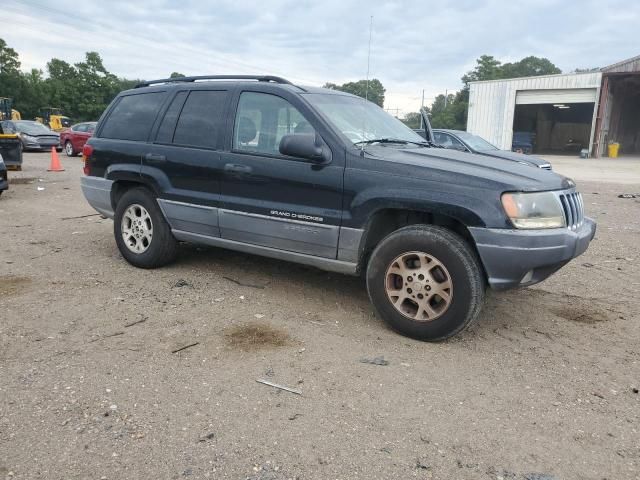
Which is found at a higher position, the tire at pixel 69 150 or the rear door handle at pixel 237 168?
the rear door handle at pixel 237 168

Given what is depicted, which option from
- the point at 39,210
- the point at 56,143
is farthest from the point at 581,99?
the point at 39,210

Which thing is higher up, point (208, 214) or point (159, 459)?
point (208, 214)

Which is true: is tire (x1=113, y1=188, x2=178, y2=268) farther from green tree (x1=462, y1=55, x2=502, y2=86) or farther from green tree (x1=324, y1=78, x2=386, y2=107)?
green tree (x1=462, y1=55, x2=502, y2=86)

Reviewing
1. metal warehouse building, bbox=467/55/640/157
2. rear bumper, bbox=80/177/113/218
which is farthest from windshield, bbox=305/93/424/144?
metal warehouse building, bbox=467/55/640/157

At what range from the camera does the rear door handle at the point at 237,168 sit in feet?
14.3

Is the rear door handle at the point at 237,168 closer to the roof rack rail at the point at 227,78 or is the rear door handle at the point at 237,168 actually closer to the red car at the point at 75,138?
the roof rack rail at the point at 227,78

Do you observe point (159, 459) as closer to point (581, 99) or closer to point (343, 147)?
point (343, 147)

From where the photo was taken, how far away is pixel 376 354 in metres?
3.52

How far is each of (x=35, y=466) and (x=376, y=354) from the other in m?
2.06

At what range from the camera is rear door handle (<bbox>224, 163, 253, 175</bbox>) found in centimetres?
436

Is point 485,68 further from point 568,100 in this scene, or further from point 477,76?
point 568,100

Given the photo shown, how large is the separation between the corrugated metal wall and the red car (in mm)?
23995

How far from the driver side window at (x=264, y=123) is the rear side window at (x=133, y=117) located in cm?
115

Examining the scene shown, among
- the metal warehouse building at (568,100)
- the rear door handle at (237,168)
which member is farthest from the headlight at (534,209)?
the metal warehouse building at (568,100)
